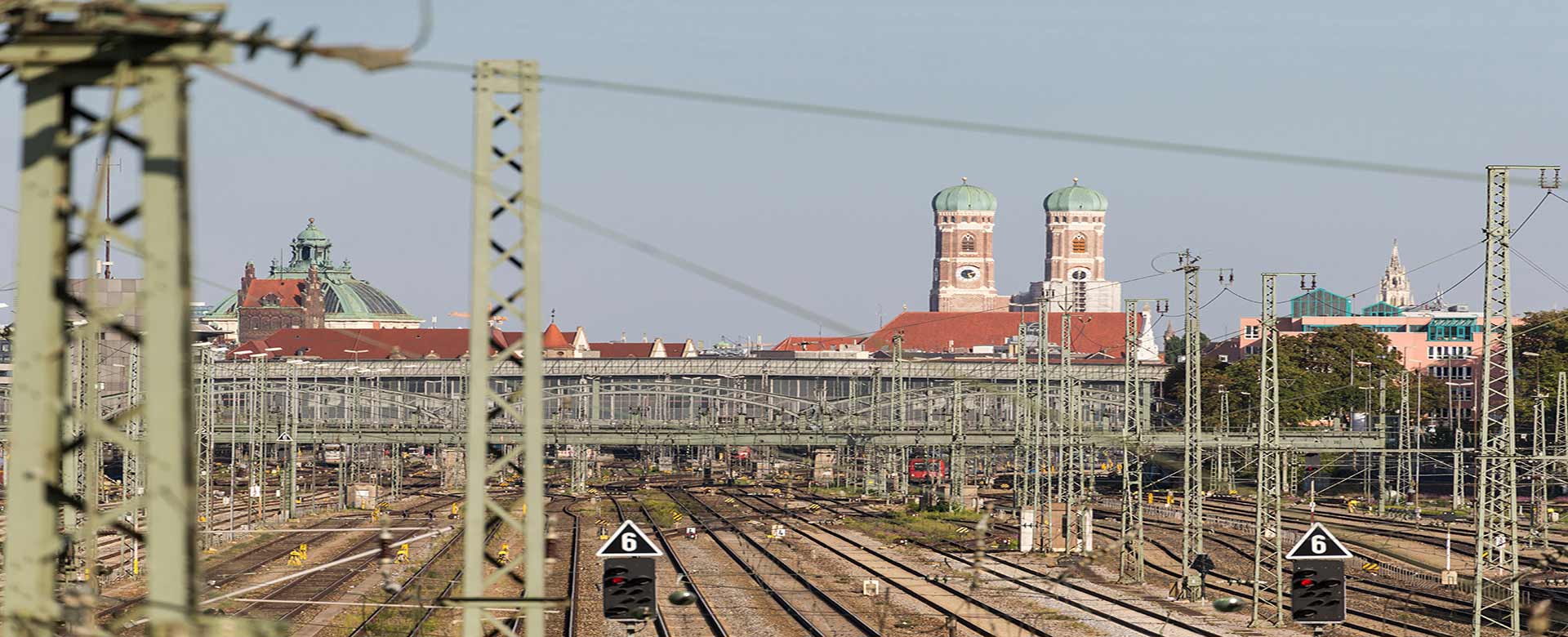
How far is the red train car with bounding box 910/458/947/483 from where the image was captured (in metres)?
119

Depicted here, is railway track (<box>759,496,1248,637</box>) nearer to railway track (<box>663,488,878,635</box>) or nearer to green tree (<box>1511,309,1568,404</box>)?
railway track (<box>663,488,878,635</box>)

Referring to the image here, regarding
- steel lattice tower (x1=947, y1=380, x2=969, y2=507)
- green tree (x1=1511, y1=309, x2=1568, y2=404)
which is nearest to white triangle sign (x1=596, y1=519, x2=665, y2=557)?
steel lattice tower (x1=947, y1=380, x2=969, y2=507)

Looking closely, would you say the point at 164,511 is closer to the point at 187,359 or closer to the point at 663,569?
the point at 187,359

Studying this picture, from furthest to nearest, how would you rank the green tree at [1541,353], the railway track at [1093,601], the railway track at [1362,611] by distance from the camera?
the green tree at [1541,353] → the railway track at [1362,611] → the railway track at [1093,601]

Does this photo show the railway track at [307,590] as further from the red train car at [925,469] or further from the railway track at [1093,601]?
the red train car at [925,469]

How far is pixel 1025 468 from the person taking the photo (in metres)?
67.7

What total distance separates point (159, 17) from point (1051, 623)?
34.6 m

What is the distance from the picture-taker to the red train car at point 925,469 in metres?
119

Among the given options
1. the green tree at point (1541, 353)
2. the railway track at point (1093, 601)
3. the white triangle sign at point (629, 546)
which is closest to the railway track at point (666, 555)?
the railway track at point (1093, 601)

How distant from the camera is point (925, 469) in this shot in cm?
13562

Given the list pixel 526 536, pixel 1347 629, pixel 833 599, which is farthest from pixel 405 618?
pixel 526 536

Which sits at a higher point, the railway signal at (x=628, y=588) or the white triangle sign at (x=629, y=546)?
the white triangle sign at (x=629, y=546)

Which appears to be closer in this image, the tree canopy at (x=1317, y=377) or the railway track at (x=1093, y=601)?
the railway track at (x=1093, y=601)

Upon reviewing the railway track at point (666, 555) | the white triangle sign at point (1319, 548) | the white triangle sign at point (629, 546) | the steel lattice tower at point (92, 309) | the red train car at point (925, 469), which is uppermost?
the steel lattice tower at point (92, 309)
